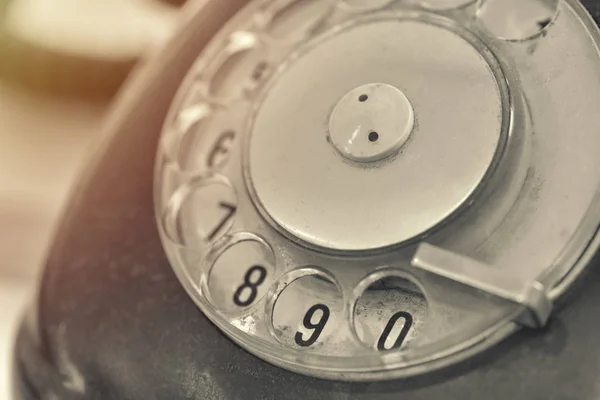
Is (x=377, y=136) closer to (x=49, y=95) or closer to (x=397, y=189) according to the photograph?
(x=397, y=189)

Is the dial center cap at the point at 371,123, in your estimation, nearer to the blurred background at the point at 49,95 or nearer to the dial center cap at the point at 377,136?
the dial center cap at the point at 377,136

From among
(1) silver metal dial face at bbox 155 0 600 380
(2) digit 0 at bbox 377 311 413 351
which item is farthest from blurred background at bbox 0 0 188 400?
(2) digit 0 at bbox 377 311 413 351

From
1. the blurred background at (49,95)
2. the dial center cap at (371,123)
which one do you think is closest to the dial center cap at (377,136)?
the dial center cap at (371,123)

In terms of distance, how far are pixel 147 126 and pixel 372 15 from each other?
0.91 ft

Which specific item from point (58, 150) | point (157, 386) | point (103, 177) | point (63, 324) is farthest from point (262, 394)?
point (58, 150)

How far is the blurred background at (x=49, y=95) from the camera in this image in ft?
3.31

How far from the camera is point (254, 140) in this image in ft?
2.25

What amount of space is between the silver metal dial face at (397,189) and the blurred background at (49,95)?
0.38 meters

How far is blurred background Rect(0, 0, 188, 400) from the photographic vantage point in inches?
39.8

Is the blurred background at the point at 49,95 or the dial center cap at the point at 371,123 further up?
the dial center cap at the point at 371,123

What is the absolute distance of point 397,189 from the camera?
0.59 m

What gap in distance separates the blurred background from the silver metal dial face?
377 millimetres

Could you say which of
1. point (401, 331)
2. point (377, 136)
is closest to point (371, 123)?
point (377, 136)

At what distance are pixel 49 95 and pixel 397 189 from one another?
2.25ft
